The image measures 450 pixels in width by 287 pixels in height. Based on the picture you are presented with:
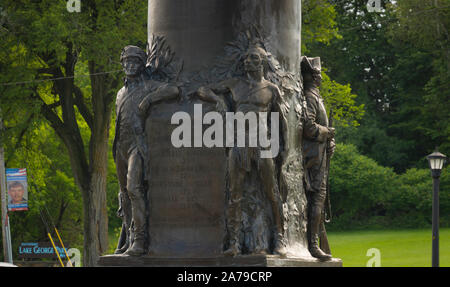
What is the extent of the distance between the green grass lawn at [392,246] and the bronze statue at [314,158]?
29.8m

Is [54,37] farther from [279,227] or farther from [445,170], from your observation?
[445,170]

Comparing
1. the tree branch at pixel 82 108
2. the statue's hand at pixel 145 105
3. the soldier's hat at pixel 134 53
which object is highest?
the tree branch at pixel 82 108

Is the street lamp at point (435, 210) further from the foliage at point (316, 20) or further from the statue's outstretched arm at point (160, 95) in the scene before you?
the statue's outstretched arm at point (160, 95)

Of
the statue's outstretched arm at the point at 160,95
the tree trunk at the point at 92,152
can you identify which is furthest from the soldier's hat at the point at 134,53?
the tree trunk at the point at 92,152

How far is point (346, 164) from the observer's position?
60.7 metres

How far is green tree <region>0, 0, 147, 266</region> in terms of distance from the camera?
3062cm

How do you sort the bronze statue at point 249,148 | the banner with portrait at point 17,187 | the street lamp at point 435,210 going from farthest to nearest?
the banner with portrait at point 17,187
the street lamp at point 435,210
the bronze statue at point 249,148

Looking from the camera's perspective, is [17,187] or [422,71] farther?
[422,71]

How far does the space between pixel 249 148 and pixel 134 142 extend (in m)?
1.49

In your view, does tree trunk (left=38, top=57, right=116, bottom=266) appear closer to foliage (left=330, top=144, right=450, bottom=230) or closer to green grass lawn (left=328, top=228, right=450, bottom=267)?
green grass lawn (left=328, top=228, right=450, bottom=267)

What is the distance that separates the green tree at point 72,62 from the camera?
30.6 metres

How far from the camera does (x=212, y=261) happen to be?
1248cm

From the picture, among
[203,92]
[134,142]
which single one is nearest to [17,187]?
[134,142]

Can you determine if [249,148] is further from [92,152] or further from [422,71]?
[422,71]
